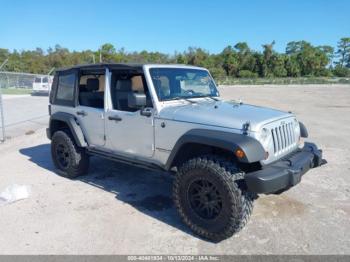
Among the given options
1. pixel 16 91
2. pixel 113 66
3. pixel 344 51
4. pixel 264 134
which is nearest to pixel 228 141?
pixel 264 134

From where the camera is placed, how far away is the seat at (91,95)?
210 inches

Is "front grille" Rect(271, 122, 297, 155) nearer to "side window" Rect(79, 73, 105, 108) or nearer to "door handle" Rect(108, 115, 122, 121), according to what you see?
"door handle" Rect(108, 115, 122, 121)

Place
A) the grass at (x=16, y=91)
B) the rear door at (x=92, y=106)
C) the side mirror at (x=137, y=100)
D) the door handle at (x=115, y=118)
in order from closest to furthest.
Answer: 1. the side mirror at (x=137, y=100)
2. the door handle at (x=115, y=118)
3. the rear door at (x=92, y=106)
4. the grass at (x=16, y=91)

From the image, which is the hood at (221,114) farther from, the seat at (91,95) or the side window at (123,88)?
the seat at (91,95)

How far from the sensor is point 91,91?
5488mm

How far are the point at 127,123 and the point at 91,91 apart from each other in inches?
54.7

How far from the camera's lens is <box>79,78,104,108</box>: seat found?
17.5 feet

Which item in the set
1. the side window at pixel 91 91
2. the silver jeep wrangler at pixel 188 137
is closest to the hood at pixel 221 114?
the silver jeep wrangler at pixel 188 137

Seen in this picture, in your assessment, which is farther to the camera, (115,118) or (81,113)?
(81,113)

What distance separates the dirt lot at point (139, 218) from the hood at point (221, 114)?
1.30m

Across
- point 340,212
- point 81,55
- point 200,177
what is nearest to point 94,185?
point 200,177

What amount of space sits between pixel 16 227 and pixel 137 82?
245 cm

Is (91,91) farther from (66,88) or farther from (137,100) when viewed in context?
(137,100)

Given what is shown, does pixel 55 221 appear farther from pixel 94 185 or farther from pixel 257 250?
pixel 257 250
